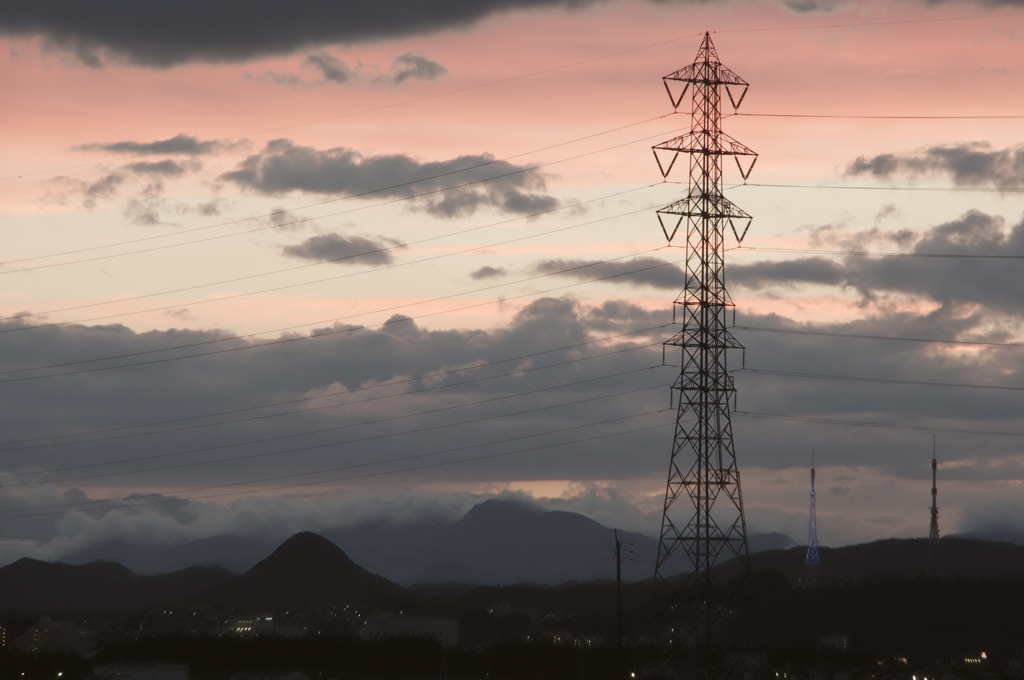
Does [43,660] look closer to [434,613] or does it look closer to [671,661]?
[434,613]

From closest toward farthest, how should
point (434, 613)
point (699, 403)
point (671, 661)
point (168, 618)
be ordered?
point (699, 403)
point (671, 661)
point (434, 613)
point (168, 618)

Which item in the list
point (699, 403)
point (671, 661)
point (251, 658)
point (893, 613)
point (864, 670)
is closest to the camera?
point (699, 403)

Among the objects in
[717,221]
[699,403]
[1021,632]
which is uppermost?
[717,221]

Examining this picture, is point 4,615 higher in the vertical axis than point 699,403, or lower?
lower

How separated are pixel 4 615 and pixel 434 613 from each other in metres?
68.1

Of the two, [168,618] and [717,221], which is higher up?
[717,221]

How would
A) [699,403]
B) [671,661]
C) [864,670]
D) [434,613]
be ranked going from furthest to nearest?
1. [434,613]
2. [864,670]
3. [671,661]
4. [699,403]

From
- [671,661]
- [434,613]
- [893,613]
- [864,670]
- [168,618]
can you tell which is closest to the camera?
[671,661]

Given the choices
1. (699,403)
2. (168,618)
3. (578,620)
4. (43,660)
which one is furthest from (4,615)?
(699,403)

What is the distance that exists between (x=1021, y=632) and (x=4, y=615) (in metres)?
161

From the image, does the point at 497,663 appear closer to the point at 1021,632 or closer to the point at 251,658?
the point at 251,658

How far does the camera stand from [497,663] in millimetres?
125438

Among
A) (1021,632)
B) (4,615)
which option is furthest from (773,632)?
(4,615)

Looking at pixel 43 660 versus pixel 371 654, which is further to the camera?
pixel 371 654
